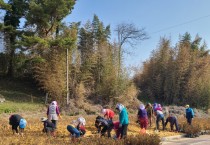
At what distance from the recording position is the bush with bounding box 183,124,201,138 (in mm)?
19188

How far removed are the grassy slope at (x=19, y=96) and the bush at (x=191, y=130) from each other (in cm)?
1123

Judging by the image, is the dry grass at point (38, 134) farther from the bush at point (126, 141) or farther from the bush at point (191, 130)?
the bush at point (191, 130)

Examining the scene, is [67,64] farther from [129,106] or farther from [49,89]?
[129,106]

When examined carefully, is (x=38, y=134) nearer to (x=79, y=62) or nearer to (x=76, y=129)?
(x=76, y=129)

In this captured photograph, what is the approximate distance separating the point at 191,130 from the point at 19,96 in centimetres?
1565

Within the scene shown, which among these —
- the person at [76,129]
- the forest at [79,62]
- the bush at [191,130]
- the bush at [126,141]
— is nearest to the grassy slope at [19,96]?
the forest at [79,62]

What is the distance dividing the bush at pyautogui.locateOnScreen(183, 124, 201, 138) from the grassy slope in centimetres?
1123

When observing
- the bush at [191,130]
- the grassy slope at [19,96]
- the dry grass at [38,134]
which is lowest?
the bush at [191,130]

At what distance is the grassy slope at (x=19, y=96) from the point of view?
24564 mm

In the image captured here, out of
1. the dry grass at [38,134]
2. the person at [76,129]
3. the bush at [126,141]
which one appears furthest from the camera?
the person at [76,129]

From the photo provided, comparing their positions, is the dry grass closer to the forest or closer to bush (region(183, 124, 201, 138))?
bush (region(183, 124, 201, 138))

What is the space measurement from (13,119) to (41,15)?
17902mm

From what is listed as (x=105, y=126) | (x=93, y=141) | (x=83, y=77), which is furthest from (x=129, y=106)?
(x=93, y=141)

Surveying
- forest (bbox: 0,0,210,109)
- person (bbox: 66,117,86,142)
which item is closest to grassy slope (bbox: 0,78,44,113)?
forest (bbox: 0,0,210,109)
